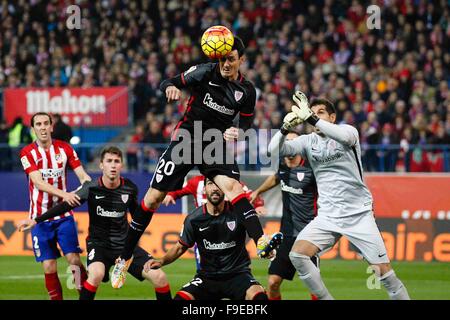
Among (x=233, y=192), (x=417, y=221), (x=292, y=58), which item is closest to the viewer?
(x=233, y=192)

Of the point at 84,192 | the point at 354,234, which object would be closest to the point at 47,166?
the point at 84,192

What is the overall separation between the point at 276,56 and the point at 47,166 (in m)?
13.2

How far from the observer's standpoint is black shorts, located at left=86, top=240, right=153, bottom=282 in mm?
10898

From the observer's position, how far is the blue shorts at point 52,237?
1151 centimetres

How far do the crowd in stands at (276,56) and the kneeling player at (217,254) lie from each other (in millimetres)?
10272

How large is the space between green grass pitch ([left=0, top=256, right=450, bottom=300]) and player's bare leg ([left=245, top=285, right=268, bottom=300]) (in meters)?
2.97

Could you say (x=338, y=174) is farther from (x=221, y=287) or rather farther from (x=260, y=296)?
(x=221, y=287)

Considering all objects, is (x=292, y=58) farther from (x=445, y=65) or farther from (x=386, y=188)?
(x=386, y=188)

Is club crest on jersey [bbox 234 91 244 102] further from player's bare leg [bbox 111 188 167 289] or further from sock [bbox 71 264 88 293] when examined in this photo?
sock [bbox 71 264 88 293]

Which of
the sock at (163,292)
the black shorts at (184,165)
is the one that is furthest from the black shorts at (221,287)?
the black shorts at (184,165)

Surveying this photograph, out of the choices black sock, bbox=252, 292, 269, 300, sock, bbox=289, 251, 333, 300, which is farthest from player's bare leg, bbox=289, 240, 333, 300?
black sock, bbox=252, 292, 269, 300
